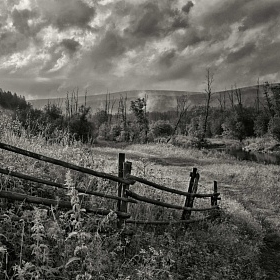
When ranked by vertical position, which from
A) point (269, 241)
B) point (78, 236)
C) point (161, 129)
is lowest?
point (269, 241)

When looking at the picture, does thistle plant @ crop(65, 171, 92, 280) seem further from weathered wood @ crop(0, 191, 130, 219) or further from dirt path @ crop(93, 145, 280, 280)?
dirt path @ crop(93, 145, 280, 280)

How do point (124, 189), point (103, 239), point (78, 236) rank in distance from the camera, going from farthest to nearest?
1. point (124, 189)
2. point (103, 239)
3. point (78, 236)

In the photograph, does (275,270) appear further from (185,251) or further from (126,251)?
(126,251)

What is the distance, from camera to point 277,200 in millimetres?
12844

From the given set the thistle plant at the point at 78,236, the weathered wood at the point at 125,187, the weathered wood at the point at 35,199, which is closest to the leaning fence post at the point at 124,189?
the weathered wood at the point at 125,187

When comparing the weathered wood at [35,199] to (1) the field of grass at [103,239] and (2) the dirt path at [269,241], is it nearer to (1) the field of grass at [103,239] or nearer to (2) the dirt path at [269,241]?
(1) the field of grass at [103,239]

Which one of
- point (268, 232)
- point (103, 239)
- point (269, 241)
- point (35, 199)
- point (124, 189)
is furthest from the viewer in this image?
point (268, 232)

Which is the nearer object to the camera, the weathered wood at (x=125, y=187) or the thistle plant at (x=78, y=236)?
the thistle plant at (x=78, y=236)

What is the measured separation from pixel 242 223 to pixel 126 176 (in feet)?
17.4

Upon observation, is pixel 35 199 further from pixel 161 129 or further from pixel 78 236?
pixel 161 129

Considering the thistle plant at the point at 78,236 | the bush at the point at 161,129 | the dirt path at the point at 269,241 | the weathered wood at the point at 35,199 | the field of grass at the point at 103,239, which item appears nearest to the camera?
the thistle plant at the point at 78,236

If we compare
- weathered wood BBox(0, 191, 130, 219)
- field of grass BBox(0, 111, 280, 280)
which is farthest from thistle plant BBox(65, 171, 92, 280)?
weathered wood BBox(0, 191, 130, 219)

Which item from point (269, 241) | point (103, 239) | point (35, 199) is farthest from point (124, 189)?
point (269, 241)

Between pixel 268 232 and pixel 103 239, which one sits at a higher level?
pixel 103 239
